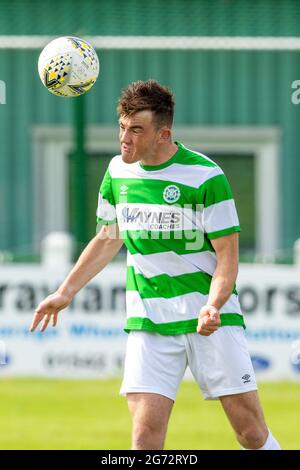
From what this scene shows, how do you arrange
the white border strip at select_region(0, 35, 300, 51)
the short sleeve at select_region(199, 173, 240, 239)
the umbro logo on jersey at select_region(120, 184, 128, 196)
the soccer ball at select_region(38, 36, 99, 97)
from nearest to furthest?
the short sleeve at select_region(199, 173, 240, 239) < the umbro logo on jersey at select_region(120, 184, 128, 196) < the soccer ball at select_region(38, 36, 99, 97) < the white border strip at select_region(0, 35, 300, 51)

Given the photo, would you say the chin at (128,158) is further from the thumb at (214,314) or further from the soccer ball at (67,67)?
the thumb at (214,314)

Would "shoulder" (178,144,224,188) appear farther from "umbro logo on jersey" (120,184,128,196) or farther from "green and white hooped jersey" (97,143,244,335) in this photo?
"umbro logo on jersey" (120,184,128,196)

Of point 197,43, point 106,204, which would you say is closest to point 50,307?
point 106,204

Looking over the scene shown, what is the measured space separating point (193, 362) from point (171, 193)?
0.80 m

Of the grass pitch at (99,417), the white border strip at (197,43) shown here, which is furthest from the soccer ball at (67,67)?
the white border strip at (197,43)

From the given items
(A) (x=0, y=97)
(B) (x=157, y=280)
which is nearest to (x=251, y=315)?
(A) (x=0, y=97)

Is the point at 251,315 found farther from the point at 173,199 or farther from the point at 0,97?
the point at 173,199

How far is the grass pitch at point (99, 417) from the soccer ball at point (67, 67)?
3.40 meters

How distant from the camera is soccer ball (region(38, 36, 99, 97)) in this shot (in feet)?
22.4

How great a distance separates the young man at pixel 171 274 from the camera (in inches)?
247

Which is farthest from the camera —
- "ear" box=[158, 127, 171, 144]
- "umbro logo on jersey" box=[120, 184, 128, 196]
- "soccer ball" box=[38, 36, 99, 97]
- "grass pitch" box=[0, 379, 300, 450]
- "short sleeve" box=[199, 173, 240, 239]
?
"grass pitch" box=[0, 379, 300, 450]

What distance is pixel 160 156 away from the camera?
6.40 metres

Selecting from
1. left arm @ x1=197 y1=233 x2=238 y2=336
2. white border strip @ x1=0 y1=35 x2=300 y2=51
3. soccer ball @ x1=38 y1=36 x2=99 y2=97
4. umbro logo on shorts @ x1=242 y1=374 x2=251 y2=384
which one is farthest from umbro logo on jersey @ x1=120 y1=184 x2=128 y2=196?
white border strip @ x1=0 y1=35 x2=300 y2=51

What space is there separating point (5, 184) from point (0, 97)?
1694mm
